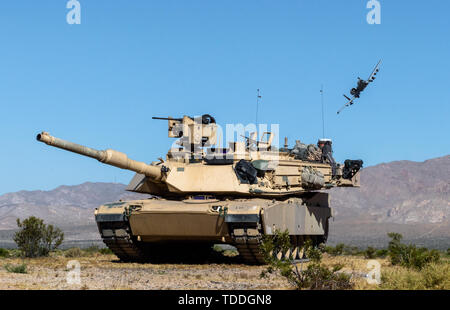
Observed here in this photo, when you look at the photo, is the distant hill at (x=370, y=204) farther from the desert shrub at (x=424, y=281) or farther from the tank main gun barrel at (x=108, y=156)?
the desert shrub at (x=424, y=281)

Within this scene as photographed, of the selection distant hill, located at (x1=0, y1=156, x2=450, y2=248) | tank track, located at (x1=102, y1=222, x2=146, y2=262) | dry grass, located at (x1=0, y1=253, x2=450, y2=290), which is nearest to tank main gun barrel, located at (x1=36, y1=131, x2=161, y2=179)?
tank track, located at (x1=102, y1=222, x2=146, y2=262)

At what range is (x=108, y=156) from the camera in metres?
18.2

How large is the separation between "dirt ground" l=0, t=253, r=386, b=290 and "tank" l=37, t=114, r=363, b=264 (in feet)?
3.04

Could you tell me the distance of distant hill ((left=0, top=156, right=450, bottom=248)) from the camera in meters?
101

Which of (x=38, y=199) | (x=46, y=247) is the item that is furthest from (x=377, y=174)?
(x=46, y=247)

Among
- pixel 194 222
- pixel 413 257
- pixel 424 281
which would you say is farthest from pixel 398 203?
pixel 424 281

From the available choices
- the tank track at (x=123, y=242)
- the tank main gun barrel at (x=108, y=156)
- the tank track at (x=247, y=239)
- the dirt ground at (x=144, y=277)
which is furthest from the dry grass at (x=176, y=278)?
the tank main gun barrel at (x=108, y=156)

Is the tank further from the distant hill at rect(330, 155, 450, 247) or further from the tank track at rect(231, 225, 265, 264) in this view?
the distant hill at rect(330, 155, 450, 247)

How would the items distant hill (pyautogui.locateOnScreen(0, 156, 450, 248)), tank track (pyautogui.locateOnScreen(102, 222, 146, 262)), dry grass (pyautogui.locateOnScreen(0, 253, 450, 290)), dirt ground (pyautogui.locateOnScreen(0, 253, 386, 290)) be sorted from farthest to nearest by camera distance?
distant hill (pyautogui.locateOnScreen(0, 156, 450, 248)), tank track (pyautogui.locateOnScreen(102, 222, 146, 262)), dirt ground (pyautogui.locateOnScreen(0, 253, 386, 290)), dry grass (pyautogui.locateOnScreen(0, 253, 450, 290))

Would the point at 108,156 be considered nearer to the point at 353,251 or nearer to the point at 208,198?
the point at 208,198

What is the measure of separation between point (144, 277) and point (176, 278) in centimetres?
75
